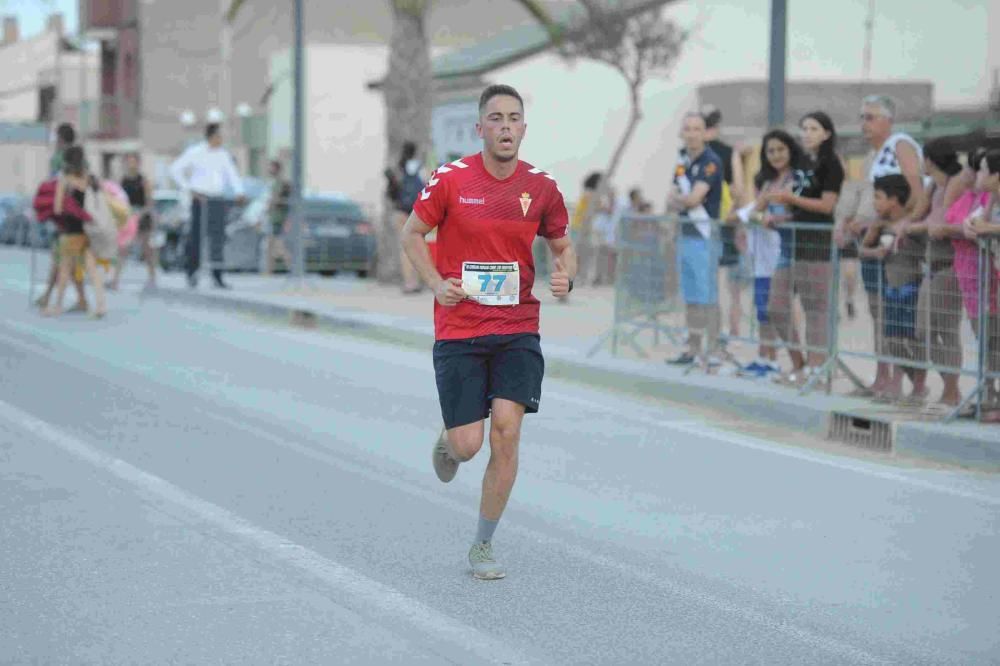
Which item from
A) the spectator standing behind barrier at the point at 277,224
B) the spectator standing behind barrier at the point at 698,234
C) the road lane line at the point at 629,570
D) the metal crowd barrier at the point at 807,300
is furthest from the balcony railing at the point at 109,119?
the road lane line at the point at 629,570

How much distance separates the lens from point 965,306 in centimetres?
1169

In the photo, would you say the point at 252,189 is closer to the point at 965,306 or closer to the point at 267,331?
the point at 267,331

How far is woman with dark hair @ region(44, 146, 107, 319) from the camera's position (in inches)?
754

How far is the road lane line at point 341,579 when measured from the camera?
623cm

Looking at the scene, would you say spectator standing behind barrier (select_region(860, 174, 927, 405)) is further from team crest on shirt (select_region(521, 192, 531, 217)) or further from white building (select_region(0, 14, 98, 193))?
white building (select_region(0, 14, 98, 193))

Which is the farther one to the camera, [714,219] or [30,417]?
[714,219]

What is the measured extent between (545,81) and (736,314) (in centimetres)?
2832

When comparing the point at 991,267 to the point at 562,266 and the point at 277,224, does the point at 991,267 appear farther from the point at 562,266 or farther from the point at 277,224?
the point at 277,224

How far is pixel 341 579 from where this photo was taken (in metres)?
7.24

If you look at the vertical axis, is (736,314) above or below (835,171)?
below

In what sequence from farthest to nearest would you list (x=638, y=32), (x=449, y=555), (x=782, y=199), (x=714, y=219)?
(x=638, y=32) < (x=714, y=219) < (x=782, y=199) < (x=449, y=555)

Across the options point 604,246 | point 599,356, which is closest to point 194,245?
point 604,246

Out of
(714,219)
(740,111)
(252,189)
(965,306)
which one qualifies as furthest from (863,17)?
(965,306)

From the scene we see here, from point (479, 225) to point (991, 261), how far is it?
4967 mm
